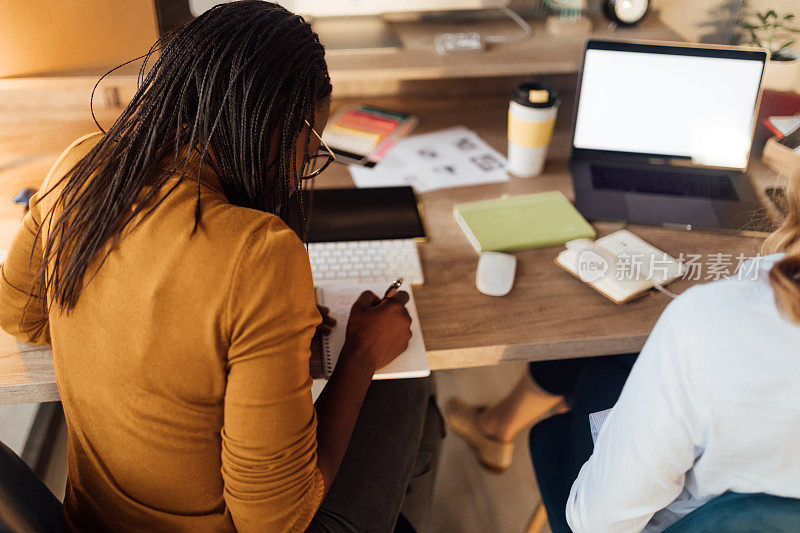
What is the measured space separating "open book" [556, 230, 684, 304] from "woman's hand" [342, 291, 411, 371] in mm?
338

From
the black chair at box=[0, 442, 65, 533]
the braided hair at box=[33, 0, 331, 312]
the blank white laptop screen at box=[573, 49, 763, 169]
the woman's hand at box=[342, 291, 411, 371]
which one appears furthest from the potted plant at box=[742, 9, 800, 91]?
the black chair at box=[0, 442, 65, 533]

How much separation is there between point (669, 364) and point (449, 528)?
0.96 metres

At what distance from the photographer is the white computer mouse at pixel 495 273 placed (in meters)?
1.08

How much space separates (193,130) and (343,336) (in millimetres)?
405

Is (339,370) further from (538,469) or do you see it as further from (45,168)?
(45,168)

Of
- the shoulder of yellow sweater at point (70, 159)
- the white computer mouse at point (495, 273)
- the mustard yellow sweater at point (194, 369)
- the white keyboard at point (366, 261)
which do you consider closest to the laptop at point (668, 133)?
the white computer mouse at point (495, 273)

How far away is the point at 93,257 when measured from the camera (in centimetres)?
68

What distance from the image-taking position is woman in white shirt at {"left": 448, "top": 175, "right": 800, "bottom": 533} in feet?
2.07

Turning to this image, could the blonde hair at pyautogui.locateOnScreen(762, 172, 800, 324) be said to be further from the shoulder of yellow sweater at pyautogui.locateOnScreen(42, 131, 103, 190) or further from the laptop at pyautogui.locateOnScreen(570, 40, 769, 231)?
the shoulder of yellow sweater at pyautogui.locateOnScreen(42, 131, 103, 190)

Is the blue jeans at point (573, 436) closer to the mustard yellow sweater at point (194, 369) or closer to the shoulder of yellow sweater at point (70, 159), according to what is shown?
the mustard yellow sweater at point (194, 369)

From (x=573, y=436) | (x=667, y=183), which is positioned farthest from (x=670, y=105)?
(x=573, y=436)

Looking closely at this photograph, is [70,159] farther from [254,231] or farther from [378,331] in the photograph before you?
[378,331]

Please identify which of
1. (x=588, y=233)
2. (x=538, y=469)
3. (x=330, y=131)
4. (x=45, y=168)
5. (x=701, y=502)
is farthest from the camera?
(x=330, y=131)

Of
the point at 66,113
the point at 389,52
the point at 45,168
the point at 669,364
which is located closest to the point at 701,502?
the point at 669,364
